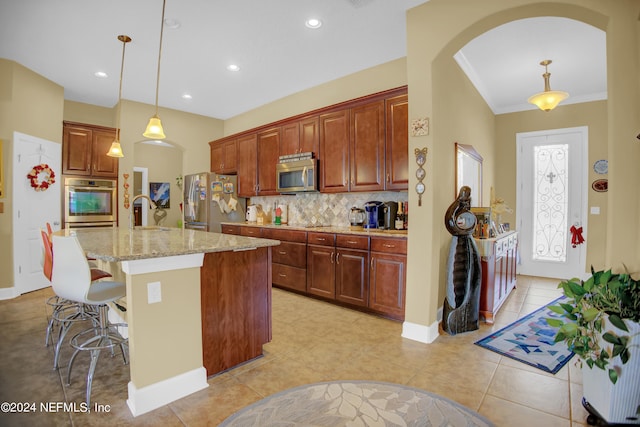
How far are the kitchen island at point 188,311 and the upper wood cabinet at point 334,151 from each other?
185cm

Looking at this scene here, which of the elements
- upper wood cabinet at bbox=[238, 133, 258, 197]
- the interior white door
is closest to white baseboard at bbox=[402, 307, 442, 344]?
upper wood cabinet at bbox=[238, 133, 258, 197]

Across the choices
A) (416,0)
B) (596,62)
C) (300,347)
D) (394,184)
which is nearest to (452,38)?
(416,0)

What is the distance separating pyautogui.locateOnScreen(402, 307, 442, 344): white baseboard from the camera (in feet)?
8.94

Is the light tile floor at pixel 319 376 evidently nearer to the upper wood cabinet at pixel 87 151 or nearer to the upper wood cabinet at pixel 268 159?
the upper wood cabinet at pixel 268 159

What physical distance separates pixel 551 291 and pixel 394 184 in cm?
310

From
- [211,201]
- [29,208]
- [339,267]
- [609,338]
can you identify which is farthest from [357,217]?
[29,208]

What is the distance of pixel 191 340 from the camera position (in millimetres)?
1993

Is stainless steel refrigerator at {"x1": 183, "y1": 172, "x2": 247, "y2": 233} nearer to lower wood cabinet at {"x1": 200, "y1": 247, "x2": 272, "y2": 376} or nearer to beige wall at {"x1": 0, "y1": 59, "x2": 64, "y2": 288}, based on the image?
beige wall at {"x1": 0, "y1": 59, "x2": 64, "y2": 288}

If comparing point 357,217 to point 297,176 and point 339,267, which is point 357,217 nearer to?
point 339,267

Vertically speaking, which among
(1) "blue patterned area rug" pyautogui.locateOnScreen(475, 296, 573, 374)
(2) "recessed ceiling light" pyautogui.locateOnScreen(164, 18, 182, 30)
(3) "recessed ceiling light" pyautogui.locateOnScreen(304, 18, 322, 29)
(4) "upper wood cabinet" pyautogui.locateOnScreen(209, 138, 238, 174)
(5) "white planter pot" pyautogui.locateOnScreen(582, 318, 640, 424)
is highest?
(2) "recessed ceiling light" pyautogui.locateOnScreen(164, 18, 182, 30)

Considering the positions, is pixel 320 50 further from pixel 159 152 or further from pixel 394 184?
pixel 159 152

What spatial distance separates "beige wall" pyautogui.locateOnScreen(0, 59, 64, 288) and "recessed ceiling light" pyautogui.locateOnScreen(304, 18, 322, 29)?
13.2ft

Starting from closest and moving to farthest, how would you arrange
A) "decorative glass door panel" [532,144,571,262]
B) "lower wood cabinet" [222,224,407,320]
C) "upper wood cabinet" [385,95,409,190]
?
1. "lower wood cabinet" [222,224,407,320]
2. "upper wood cabinet" [385,95,409,190]
3. "decorative glass door panel" [532,144,571,262]

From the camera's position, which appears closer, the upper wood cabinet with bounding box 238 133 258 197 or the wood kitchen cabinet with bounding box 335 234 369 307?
the wood kitchen cabinet with bounding box 335 234 369 307
